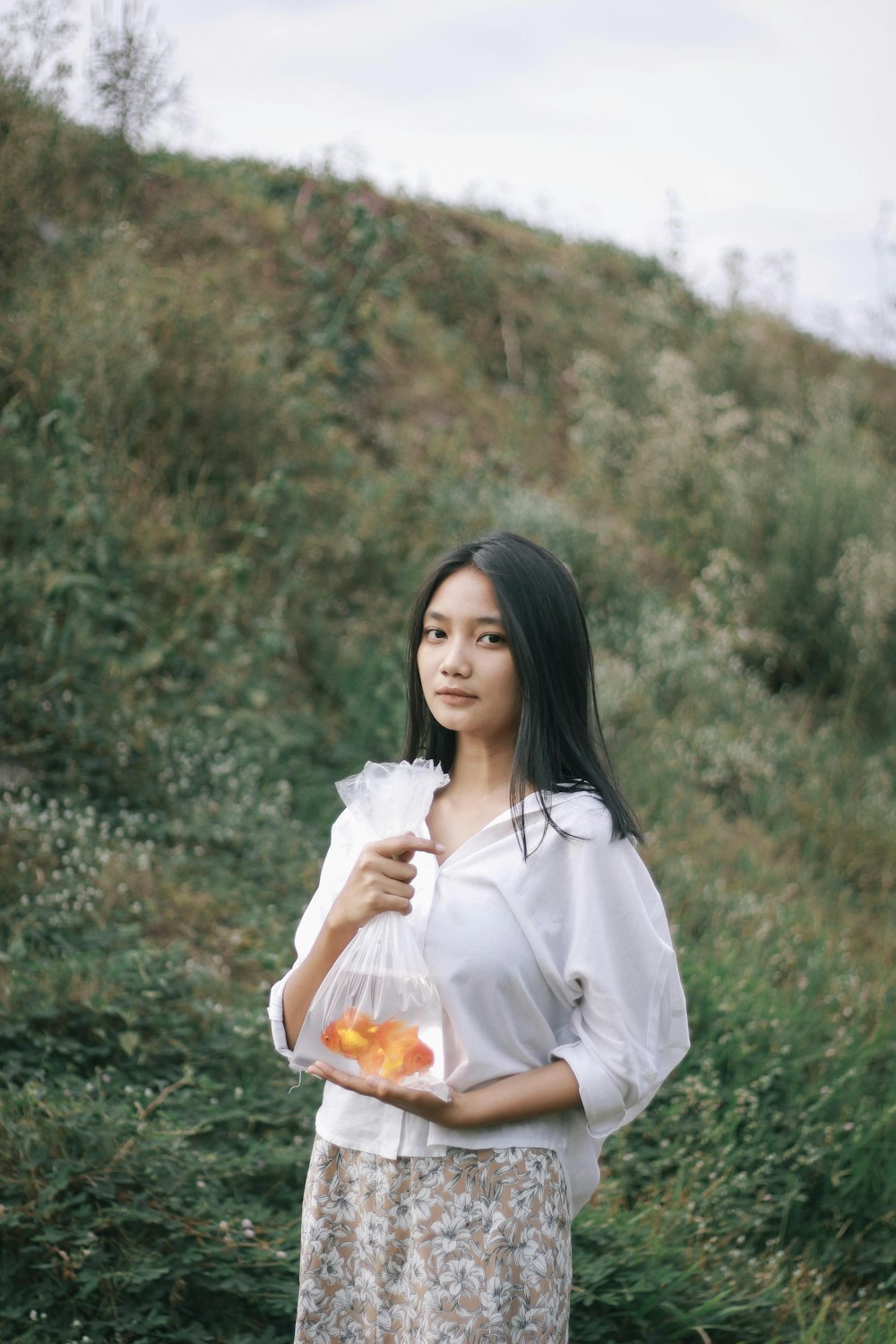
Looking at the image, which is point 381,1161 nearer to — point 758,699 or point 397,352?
point 758,699

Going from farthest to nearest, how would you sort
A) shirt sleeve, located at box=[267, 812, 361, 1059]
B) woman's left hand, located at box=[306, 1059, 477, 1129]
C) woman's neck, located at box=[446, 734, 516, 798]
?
woman's neck, located at box=[446, 734, 516, 798], shirt sleeve, located at box=[267, 812, 361, 1059], woman's left hand, located at box=[306, 1059, 477, 1129]

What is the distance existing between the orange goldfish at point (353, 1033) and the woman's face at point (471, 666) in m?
0.49

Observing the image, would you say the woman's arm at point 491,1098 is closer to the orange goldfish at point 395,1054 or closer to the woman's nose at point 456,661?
the orange goldfish at point 395,1054

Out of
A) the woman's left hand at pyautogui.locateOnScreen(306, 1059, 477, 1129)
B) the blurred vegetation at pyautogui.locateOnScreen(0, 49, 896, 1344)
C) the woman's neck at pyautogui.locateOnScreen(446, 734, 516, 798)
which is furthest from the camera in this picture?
the blurred vegetation at pyautogui.locateOnScreen(0, 49, 896, 1344)

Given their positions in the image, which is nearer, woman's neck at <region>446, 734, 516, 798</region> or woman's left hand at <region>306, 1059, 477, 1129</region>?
woman's left hand at <region>306, 1059, 477, 1129</region>

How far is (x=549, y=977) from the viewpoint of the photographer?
5.92ft

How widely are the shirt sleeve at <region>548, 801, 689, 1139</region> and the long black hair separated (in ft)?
0.28

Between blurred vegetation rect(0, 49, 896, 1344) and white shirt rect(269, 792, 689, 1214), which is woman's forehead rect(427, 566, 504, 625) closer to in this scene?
white shirt rect(269, 792, 689, 1214)

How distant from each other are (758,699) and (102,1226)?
20.9 ft

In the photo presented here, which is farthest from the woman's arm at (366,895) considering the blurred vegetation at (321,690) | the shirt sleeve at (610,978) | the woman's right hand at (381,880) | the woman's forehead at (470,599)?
the blurred vegetation at (321,690)

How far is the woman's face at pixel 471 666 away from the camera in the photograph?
193 cm

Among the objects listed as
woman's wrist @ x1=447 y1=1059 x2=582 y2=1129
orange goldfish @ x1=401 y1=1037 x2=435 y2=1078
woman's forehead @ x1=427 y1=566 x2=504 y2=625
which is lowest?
woman's wrist @ x1=447 y1=1059 x2=582 y2=1129

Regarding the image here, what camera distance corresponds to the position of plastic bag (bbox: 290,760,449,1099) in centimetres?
174

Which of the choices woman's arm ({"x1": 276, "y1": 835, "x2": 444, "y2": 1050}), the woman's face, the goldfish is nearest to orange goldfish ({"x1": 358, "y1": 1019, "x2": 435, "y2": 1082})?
the goldfish
